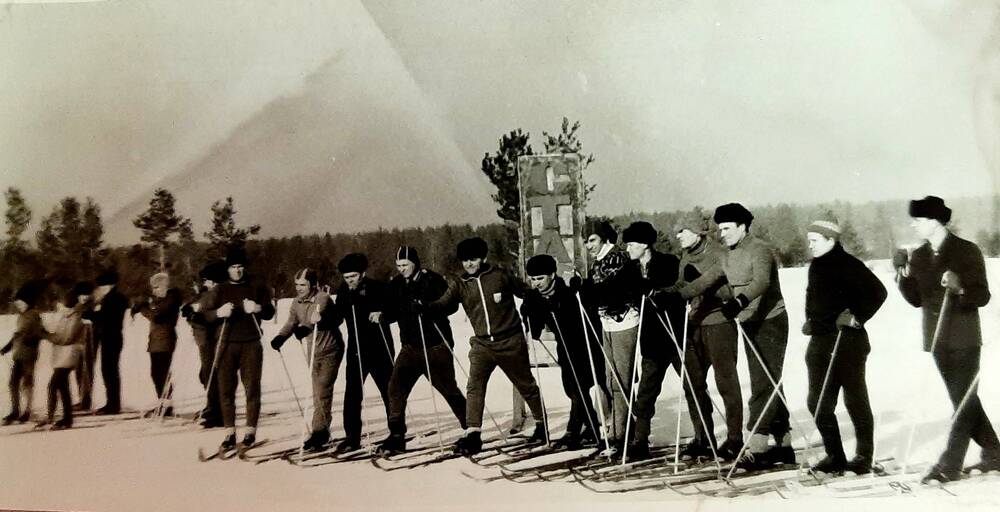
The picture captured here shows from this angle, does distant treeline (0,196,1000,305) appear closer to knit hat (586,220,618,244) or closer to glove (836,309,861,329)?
knit hat (586,220,618,244)

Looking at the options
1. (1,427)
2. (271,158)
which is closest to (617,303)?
(271,158)

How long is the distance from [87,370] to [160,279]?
17.5 inches

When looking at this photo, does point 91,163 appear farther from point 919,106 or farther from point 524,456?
point 919,106

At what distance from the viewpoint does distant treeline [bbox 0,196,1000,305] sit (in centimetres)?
206

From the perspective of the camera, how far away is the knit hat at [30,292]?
2.58 m

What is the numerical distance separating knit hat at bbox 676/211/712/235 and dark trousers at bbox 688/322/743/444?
0.29 metres

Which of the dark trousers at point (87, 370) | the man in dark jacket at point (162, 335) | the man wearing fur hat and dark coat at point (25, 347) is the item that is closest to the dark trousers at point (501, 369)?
the man in dark jacket at point (162, 335)

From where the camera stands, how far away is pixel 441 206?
233 centimetres

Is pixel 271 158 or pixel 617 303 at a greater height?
pixel 271 158

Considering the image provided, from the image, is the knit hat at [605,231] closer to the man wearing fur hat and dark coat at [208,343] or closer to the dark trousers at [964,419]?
the dark trousers at [964,419]

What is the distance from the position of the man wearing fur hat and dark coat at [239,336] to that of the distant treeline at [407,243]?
0.06 metres

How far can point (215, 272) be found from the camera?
2461mm

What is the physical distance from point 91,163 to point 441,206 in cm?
133

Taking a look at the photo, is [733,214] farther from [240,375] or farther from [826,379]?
[240,375]
